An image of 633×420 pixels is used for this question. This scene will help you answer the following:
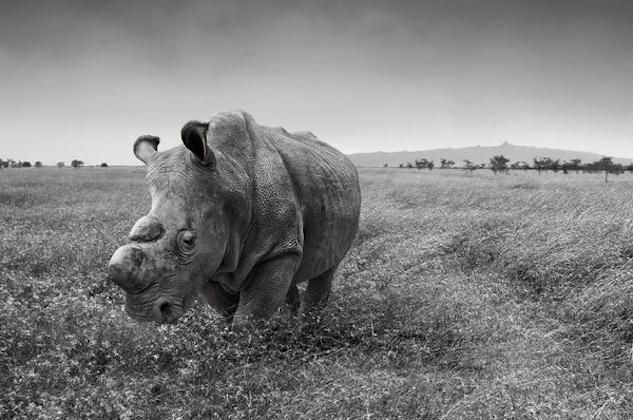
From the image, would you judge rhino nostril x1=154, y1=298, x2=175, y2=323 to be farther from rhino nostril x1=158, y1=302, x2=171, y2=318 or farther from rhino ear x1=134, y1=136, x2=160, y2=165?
rhino ear x1=134, y1=136, x2=160, y2=165

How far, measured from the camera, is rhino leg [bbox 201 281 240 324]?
4547mm

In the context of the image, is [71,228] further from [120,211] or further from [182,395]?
[182,395]

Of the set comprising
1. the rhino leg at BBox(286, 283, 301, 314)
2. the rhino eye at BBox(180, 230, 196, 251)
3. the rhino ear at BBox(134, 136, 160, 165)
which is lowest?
the rhino leg at BBox(286, 283, 301, 314)

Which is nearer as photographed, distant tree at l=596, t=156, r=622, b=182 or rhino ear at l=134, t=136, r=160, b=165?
rhino ear at l=134, t=136, r=160, b=165

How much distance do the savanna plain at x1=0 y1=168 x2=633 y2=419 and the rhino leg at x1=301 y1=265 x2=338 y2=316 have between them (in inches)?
13.8

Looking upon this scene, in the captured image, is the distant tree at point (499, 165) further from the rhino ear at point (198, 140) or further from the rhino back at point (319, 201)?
the rhino ear at point (198, 140)

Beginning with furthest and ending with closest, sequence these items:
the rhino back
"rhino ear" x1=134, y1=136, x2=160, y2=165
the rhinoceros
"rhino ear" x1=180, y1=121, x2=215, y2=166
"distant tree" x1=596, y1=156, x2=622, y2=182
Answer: "distant tree" x1=596, y1=156, x2=622, y2=182, the rhino back, "rhino ear" x1=134, y1=136, x2=160, y2=165, "rhino ear" x1=180, y1=121, x2=215, y2=166, the rhinoceros

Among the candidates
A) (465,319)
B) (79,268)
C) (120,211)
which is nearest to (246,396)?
(465,319)

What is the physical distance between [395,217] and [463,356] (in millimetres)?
7276

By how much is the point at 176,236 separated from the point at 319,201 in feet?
5.49

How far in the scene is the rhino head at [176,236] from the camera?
10.2ft

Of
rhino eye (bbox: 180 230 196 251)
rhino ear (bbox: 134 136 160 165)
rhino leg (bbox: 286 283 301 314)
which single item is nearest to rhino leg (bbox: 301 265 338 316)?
rhino leg (bbox: 286 283 301 314)

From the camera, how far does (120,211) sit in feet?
42.5

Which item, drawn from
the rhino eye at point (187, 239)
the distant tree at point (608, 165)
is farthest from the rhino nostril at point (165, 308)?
the distant tree at point (608, 165)
